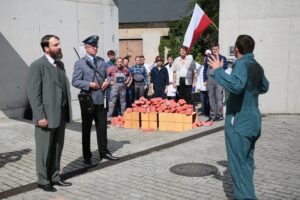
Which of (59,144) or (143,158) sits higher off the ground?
(59,144)

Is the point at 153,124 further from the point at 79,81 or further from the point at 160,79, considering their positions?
the point at 79,81

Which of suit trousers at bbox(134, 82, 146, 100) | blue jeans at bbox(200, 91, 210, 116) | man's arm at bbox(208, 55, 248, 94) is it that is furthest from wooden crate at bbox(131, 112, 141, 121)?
man's arm at bbox(208, 55, 248, 94)

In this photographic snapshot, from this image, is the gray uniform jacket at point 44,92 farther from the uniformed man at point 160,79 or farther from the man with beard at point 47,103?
the uniformed man at point 160,79

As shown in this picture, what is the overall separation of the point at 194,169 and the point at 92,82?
2.13 m

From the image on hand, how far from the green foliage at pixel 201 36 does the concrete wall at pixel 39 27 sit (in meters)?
13.4

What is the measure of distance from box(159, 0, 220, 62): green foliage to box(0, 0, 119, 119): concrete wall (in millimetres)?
13422

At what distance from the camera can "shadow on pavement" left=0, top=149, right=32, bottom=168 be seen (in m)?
7.11

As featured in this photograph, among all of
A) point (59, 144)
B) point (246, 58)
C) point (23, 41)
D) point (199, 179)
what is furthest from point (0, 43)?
point (246, 58)

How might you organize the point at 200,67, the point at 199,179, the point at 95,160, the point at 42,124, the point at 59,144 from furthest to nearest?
1. the point at 200,67
2. the point at 95,160
3. the point at 199,179
4. the point at 59,144
5. the point at 42,124

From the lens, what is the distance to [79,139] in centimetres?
894

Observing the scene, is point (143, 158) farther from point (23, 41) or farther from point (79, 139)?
point (23, 41)

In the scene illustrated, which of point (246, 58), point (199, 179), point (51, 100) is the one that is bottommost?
point (199, 179)

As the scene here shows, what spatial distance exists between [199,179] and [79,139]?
352cm

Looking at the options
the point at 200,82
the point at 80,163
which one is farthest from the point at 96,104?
the point at 200,82
